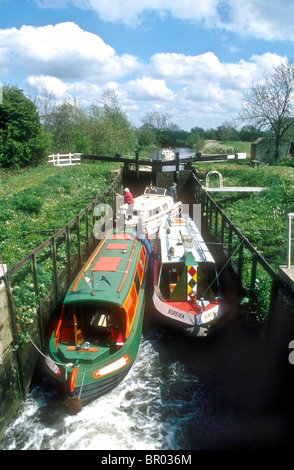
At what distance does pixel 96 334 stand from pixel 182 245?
14.5ft

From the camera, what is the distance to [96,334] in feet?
28.7

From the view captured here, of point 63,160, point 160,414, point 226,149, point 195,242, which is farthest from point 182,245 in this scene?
point 226,149

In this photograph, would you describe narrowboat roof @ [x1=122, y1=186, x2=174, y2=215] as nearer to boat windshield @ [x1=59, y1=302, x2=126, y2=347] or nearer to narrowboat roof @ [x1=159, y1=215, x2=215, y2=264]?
narrowboat roof @ [x1=159, y1=215, x2=215, y2=264]

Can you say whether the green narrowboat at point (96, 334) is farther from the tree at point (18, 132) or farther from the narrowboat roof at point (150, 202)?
the tree at point (18, 132)

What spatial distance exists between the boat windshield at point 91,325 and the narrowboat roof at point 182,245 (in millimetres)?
2674

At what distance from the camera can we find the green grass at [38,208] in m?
12.4

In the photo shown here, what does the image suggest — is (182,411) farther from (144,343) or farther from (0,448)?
(0,448)

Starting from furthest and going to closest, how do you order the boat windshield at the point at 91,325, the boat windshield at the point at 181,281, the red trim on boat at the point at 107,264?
1. the boat windshield at the point at 181,281
2. the red trim on boat at the point at 107,264
3. the boat windshield at the point at 91,325

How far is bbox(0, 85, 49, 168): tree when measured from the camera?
31828 mm

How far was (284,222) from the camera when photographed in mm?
14258

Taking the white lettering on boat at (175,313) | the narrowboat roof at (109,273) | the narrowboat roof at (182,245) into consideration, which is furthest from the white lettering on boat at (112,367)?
the narrowboat roof at (182,245)

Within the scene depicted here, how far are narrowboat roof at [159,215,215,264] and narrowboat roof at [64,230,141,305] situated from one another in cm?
103

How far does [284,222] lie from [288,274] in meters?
8.17
